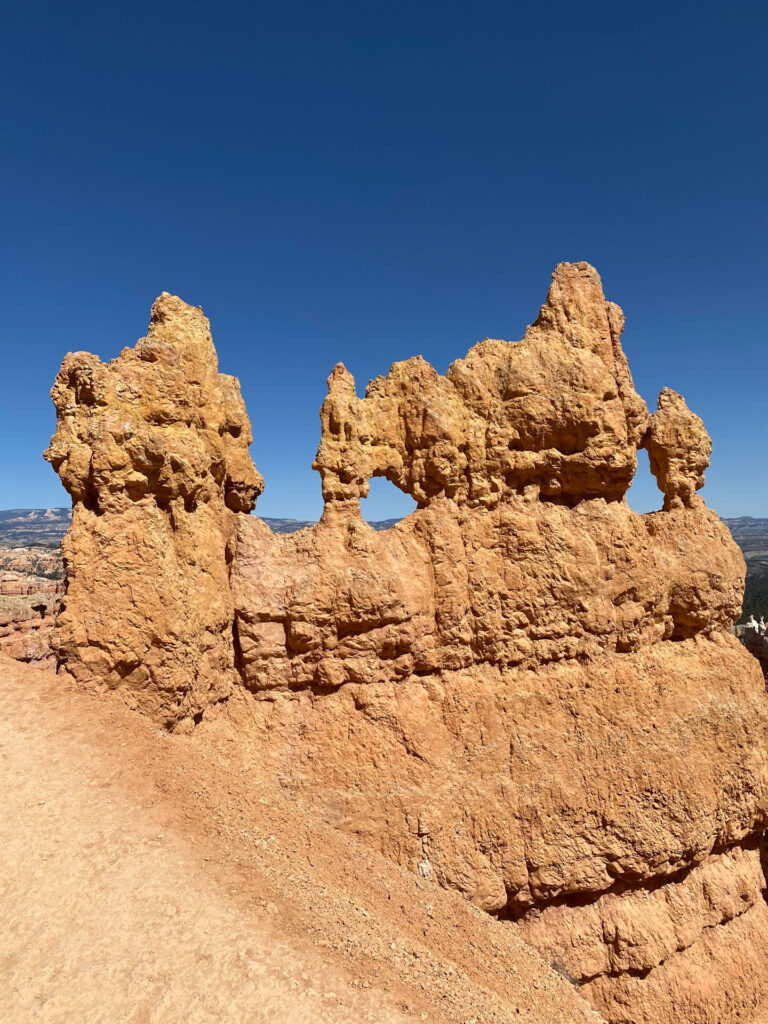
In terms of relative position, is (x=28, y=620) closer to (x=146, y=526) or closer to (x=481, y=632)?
(x=146, y=526)

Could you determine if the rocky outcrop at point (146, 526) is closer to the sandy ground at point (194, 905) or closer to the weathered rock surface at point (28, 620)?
the sandy ground at point (194, 905)

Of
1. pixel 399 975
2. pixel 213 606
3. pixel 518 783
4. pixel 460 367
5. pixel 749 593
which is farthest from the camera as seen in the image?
pixel 749 593

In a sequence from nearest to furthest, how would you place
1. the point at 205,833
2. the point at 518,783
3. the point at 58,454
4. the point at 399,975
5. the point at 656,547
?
the point at 399,975 < the point at 205,833 < the point at 58,454 < the point at 518,783 < the point at 656,547

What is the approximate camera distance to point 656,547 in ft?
45.0

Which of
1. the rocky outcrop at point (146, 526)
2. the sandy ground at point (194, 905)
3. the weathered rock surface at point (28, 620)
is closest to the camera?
the sandy ground at point (194, 905)

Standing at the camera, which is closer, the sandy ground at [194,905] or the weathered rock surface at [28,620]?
the sandy ground at [194,905]

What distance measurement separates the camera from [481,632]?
11977 millimetres

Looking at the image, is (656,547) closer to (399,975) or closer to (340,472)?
(340,472)

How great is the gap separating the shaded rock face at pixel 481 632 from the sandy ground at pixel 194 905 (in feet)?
2.72

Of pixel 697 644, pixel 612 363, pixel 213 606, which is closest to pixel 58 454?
pixel 213 606

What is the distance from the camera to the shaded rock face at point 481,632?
10.1 meters

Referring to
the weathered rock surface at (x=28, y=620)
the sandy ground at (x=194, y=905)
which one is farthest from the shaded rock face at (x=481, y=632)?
the weathered rock surface at (x=28, y=620)

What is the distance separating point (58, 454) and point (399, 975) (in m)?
9.78

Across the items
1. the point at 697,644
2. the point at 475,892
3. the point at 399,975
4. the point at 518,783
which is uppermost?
the point at 697,644
